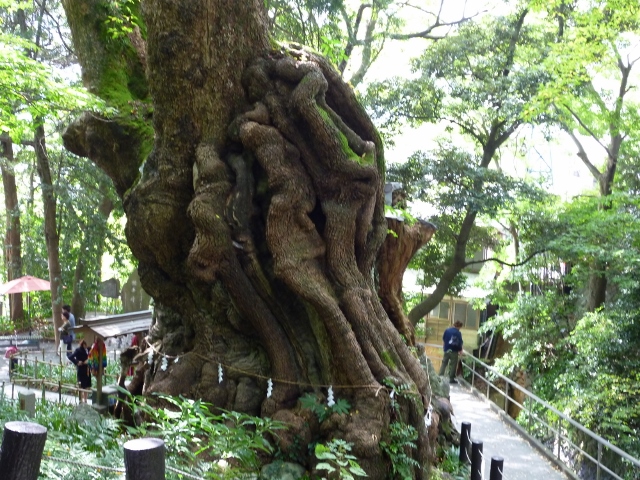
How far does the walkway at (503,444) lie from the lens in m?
7.60

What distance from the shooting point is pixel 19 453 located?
231cm

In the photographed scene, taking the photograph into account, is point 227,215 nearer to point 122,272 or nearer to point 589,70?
point 589,70

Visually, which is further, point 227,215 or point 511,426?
point 511,426

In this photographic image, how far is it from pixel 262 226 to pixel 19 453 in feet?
13.0

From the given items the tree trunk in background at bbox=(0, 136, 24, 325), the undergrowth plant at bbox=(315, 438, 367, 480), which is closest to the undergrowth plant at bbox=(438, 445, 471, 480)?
the undergrowth plant at bbox=(315, 438, 367, 480)

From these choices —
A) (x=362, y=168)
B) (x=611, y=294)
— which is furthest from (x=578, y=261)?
(x=362, y=168)

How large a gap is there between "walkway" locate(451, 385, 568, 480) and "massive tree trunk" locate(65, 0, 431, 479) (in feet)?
8.07

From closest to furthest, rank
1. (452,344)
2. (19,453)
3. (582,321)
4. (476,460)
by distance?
1. (19,453)
2. (476,460)
3. (452,344)
4. (582,321)

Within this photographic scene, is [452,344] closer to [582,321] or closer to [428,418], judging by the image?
[582,321]

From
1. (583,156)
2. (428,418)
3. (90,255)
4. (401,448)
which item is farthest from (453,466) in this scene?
(583,156)

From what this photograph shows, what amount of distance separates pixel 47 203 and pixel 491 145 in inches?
462

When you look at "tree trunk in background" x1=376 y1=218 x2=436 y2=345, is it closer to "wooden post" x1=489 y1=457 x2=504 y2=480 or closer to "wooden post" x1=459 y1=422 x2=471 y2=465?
"wooden post" x1=459 y1=422 x2=471 y2=465

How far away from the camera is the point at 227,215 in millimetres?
5793

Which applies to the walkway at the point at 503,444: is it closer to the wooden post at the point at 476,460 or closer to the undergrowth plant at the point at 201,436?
the wooden post at the point at 476,460
